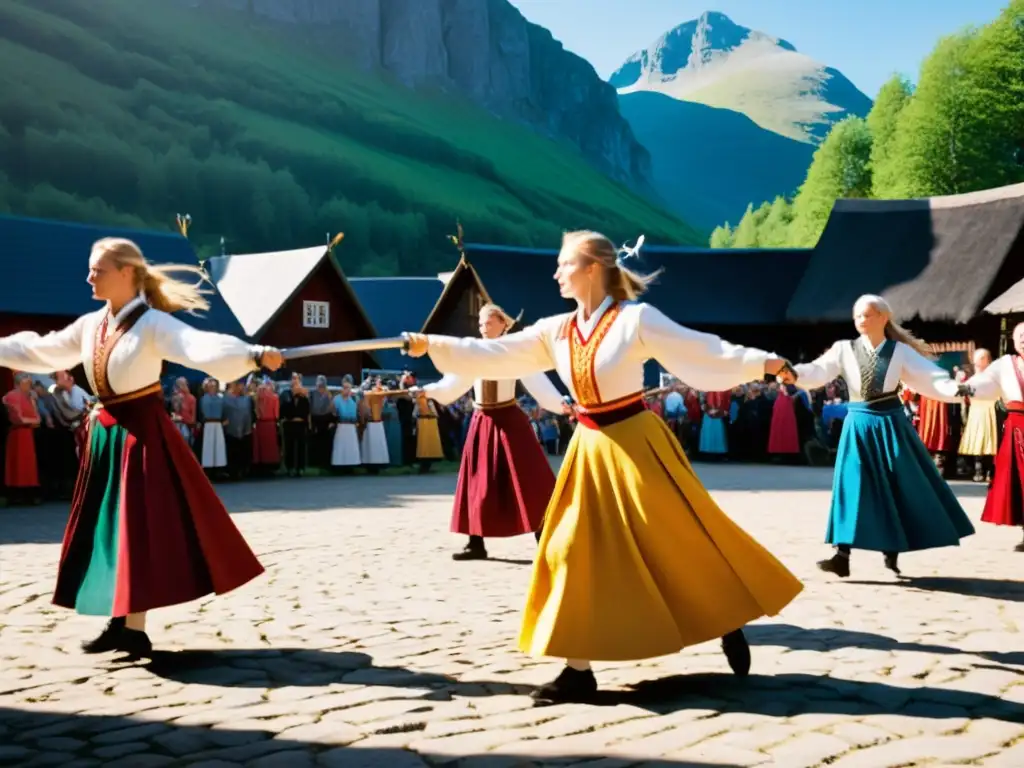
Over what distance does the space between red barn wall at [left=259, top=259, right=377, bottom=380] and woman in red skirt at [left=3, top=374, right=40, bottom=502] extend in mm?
19449

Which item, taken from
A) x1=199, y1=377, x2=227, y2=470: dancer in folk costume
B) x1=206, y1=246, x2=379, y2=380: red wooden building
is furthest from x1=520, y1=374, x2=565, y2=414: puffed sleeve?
x1=206, y1=246, x2=379, y2=380: red wooden building

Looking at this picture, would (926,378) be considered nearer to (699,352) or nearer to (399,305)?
(699,352)

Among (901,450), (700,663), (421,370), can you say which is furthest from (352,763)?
(421,370)

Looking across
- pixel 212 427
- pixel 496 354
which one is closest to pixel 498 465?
pixel 496 354

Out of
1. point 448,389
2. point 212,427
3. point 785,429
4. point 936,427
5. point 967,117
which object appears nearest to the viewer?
point 448,389

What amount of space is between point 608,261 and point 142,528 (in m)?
2.53

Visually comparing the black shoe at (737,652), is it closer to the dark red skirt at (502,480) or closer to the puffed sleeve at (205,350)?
the puffed sleeve at (205,350)

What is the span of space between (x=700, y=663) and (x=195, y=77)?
386 ft

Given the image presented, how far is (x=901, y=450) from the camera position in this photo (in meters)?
7.58

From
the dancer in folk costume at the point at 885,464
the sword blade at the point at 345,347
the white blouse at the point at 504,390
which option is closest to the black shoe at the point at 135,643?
the sword blade at the point at 345,347

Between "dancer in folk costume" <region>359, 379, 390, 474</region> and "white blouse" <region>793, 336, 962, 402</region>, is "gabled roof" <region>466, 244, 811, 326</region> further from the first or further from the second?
"white blouse" <region>793, 336, 962, 402</region>

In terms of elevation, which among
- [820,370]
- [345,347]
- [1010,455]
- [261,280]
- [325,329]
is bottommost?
[1010,455]

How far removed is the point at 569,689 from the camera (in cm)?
446

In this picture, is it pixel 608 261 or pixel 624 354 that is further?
pixel 608 261
